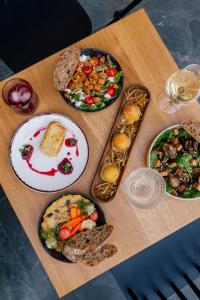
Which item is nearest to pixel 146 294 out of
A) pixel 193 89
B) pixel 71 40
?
pixel 193 89

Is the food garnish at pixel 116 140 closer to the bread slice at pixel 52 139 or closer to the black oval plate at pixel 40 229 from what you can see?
the black oval plate at pixel 40 229

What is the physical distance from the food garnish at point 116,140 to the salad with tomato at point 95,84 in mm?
78

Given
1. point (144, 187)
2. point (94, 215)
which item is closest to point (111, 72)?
point (144, 187)

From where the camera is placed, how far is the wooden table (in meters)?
1.84

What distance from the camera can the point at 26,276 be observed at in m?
2.63

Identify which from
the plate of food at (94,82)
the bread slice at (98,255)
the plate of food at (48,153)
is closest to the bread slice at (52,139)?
the plate of food at (48,153)

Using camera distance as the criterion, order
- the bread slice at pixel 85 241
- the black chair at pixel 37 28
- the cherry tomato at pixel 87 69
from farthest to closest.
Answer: the black chair at pixel 37 28
the cherry tomato at pixel 87 69
the bread slice at pixel 85 241

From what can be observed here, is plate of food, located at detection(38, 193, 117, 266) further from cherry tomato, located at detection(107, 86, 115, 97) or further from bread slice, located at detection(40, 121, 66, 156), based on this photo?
cherry tomato, located at detection(107, 86, 115, 97)

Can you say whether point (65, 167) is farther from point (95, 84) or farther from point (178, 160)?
point (178, 160)

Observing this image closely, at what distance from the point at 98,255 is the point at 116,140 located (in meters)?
0.51

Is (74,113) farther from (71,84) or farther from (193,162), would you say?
(193,162)

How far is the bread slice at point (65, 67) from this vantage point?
5.92ft

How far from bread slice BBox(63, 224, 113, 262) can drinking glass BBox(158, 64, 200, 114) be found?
630 millimetres

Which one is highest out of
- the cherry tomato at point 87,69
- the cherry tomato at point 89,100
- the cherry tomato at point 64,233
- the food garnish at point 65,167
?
the cherry tomato at point 87,69
